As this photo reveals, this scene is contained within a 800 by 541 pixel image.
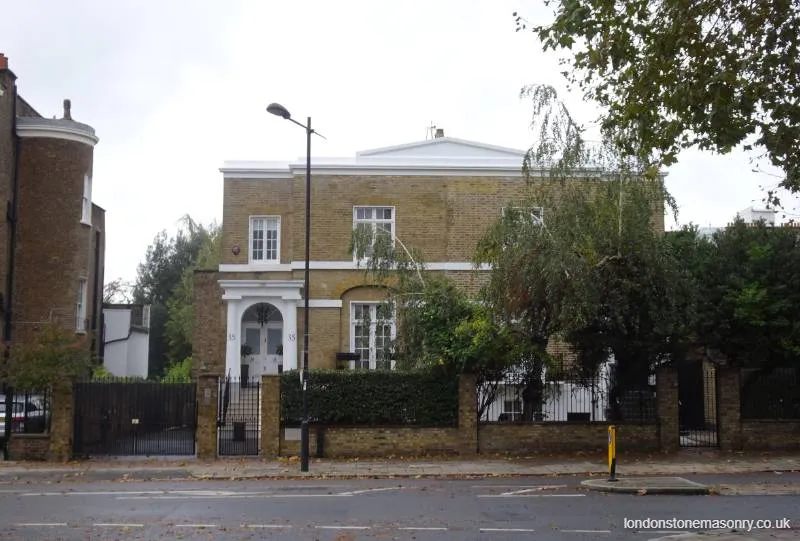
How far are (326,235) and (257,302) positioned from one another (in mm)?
3189

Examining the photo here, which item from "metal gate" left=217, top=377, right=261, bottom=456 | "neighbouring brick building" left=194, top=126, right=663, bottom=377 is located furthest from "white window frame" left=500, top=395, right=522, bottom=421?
"neighbouring brick building" left=194, top=126, right=663, bottom=377

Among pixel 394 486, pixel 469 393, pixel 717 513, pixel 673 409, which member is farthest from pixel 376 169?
pixel 717 513

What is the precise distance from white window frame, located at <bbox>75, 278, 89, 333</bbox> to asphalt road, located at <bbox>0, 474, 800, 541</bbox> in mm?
15720

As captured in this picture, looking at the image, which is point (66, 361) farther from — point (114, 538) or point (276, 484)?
point (114, 538)

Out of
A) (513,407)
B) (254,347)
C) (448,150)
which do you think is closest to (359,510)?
(513,407)

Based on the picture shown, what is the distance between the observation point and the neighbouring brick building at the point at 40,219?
3059 cm

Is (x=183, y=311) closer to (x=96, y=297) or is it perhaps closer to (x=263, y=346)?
(x=96, y=297)

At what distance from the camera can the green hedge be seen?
21.9 metres

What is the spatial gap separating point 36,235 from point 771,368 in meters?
24.0

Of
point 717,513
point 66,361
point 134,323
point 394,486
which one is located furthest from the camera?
point 134,323

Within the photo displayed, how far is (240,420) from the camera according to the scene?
23.2 metres

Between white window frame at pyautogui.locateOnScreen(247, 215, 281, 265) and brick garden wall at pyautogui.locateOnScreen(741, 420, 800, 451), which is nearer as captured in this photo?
brick garden wall at pyautogui.locateOnScreen(741, 420, 800, 451)

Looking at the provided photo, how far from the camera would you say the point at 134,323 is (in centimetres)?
4847

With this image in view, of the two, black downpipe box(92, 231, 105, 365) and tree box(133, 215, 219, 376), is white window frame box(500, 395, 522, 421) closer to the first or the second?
black downpipe box(92, 231, 105, 365)
